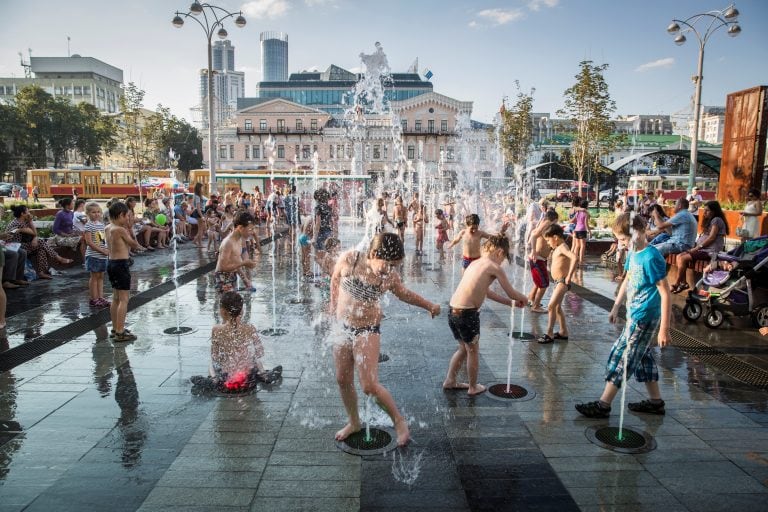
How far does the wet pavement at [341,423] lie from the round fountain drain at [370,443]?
0.09 meters

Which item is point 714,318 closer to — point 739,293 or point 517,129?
point 739,293

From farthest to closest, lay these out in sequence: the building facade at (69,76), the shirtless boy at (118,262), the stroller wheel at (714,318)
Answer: the building facade at (69,76)
the stroller wheel at (714,318)
the shirtless boy at (118,262)

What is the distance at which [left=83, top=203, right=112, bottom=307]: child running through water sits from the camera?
7109mm

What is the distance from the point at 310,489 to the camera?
318cm

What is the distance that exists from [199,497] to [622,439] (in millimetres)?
3004

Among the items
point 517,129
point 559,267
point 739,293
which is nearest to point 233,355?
point 559,267

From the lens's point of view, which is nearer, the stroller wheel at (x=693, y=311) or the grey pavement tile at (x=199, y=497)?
the grey pavement tile at (x=199, y=497)

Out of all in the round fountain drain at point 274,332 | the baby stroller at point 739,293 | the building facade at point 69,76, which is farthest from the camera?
the building facade at point 69,76

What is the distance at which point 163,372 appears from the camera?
518 centimetres

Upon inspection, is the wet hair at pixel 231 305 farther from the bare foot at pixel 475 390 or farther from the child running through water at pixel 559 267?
the child running through water at pixel 559 267

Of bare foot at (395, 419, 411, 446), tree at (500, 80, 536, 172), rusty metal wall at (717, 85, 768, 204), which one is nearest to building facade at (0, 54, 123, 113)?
tree at (500, 80, 536, 172)

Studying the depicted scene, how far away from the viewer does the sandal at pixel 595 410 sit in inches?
166

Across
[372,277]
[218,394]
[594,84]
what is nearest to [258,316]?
[218,394]

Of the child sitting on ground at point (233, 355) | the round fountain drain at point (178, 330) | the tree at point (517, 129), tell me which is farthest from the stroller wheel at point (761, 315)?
the tree at point (517, 129)
